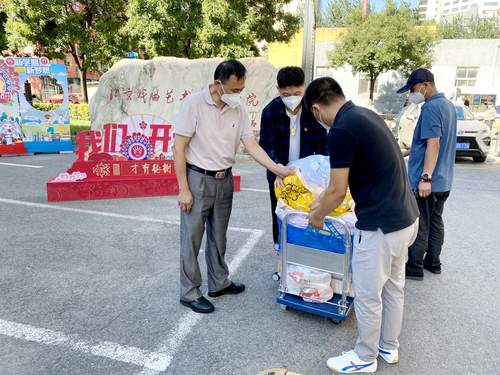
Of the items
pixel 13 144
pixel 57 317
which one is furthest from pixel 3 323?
pixel 13 144

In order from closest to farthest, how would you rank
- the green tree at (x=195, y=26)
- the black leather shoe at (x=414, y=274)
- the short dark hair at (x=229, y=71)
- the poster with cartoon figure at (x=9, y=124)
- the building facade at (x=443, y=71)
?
the short dark hair at (x=229, y=71) → the black leather shoe at (x=414, y=274) → the poster with cartoon figure at (x=9, y=124) → the green tree at (x=195, y=26) → the building facade at (x=443, y=71)

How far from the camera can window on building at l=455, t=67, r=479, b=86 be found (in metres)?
24.8

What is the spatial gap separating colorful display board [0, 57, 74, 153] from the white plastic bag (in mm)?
8863

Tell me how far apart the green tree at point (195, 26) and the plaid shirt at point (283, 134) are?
32.2ft

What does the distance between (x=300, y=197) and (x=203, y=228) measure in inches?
32.3

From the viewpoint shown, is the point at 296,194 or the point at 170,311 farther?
the point at 170,311

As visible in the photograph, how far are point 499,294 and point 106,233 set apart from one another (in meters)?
4.16

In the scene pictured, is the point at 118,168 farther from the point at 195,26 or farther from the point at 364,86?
the point at 364,86

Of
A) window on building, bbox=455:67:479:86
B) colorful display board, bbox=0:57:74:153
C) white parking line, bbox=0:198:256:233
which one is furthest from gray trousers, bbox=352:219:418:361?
window on building, bbox=455:67:479:86

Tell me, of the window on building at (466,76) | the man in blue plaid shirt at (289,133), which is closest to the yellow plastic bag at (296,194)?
the man in blue plaid shirt at (289,133)

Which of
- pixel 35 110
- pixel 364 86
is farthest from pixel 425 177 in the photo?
pixel 364 86

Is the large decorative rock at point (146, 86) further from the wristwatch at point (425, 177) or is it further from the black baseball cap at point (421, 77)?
the wristwatch at point (425, 177)

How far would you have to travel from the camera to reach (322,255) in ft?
8.54

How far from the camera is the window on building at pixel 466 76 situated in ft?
81.4
